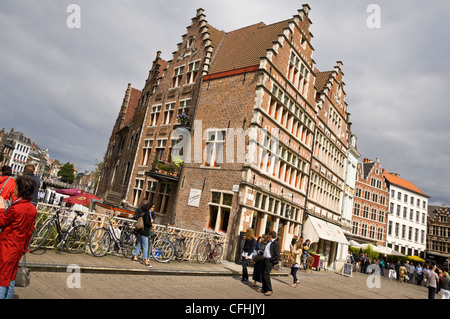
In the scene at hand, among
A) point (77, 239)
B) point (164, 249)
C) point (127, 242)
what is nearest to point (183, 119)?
point (164, 249)

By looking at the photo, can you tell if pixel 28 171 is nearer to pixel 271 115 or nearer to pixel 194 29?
pixel 271 115

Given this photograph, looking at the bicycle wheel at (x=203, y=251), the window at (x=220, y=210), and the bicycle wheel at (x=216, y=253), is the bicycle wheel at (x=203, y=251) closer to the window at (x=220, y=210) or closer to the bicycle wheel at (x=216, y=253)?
the bicycle wheel at (x=216, y=253)

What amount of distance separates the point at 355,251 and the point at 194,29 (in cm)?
3375

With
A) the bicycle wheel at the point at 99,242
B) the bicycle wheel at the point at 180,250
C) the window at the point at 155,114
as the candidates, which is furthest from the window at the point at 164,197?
the bicycle wheel at the point at 99,242

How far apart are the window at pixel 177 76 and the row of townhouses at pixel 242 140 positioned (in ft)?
0.31

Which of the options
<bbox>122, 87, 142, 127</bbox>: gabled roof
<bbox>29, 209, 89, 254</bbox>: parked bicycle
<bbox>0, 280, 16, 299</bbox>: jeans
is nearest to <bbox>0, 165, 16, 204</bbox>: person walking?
<bbox>29, 209, 89, 254</bbox>: parked bicycle

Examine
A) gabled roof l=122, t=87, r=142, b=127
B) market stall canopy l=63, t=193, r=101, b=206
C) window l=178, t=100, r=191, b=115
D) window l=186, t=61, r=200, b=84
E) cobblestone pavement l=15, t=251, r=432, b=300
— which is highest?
gabled roof l=122, t=87, r=142, b=127

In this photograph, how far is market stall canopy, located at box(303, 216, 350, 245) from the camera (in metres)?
20.1

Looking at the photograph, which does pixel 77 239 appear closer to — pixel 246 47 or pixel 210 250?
pixel 210 250

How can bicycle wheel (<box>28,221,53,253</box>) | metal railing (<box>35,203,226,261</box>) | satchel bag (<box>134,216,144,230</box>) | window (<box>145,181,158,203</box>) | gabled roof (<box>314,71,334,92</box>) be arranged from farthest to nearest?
gabled roof (<box>314,71,334,92</box>), window (<box>145,181,158,203</box>), satchel bag (<box>134,216,144,230</box>), metal railing (<box>35,203,226,261</box>), bicycle wheel (<box>28,221,53,253</box>)

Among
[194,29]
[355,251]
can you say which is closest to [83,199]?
[194,29]

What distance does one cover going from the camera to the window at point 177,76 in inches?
846

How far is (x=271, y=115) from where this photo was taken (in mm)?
16562

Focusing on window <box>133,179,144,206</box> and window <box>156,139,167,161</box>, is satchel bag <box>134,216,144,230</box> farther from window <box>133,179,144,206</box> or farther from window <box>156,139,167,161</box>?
window <box>133,179,144,206</box>
